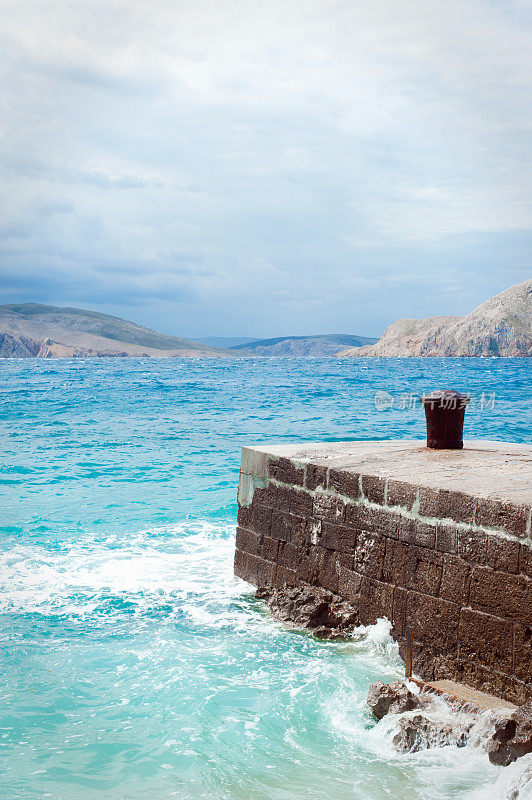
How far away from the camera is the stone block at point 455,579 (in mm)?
4746

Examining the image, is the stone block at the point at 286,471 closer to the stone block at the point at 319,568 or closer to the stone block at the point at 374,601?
the stone block at the point at 319,568

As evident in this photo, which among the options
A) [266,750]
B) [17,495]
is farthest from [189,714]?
[17,495]

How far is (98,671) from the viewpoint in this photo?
550cm

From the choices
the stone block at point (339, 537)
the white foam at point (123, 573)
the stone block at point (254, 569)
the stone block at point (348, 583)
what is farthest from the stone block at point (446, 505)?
the white foam at point (123, 573)

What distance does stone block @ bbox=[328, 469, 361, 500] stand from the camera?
581cm

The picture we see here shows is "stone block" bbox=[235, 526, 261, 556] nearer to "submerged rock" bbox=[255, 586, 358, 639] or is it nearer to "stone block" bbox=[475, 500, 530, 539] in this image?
"submerged rock" bbox=[255, 586, 358, 639]

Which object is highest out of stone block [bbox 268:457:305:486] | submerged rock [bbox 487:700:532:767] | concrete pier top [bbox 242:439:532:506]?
concrete pier top [bbox 242:439:532:506]

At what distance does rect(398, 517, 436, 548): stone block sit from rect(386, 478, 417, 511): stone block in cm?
11

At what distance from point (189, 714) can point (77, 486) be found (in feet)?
32.8

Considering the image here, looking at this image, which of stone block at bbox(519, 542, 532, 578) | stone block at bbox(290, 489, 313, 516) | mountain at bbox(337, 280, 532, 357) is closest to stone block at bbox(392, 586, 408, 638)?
stone block at bbox(519, 542, 532, 578)

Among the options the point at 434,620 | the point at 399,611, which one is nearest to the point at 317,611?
the point at 399,611

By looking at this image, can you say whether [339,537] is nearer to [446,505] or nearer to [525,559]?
[446,505]

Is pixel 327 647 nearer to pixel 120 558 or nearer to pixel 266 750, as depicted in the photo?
pixel 266 750

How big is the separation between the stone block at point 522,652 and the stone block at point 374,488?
147cm
